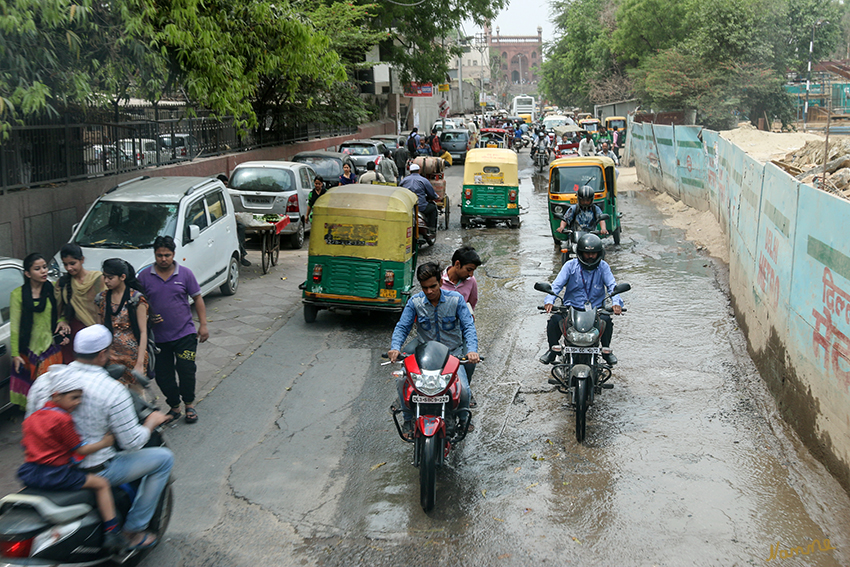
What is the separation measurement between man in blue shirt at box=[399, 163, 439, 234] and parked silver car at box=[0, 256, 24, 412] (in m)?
8.55

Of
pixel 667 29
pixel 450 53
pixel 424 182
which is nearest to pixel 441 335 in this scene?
pixel 424 182

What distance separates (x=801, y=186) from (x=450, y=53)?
37.0 m

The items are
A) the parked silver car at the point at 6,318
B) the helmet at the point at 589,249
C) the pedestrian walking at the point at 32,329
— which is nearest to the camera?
the pedestrian walking at the point at 32,329

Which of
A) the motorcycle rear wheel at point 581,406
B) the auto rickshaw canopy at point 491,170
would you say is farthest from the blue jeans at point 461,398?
the auto rickshaw canopy at point 491,170

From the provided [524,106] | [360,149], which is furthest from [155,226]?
[524,106]

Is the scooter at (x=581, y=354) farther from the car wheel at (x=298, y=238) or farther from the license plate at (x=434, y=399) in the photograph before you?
the car wheel at (x=298, y=238)

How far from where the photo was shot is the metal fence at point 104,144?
1198 centimetres

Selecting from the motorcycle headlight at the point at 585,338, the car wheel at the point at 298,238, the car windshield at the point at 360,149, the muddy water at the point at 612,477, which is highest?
the car windshield at the point at 360,149

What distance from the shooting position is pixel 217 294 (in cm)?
1257

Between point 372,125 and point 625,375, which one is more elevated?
point 372,125

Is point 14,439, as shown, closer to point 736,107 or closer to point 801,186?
point 801,186

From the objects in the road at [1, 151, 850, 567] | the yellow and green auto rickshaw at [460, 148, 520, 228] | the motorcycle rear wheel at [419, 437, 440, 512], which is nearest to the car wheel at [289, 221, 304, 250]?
the yellow and green auto rickshaw at [460, 148, 520, 228]

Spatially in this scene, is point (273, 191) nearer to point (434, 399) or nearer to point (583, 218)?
point (583, 218)

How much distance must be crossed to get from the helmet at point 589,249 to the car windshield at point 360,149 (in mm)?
19387
